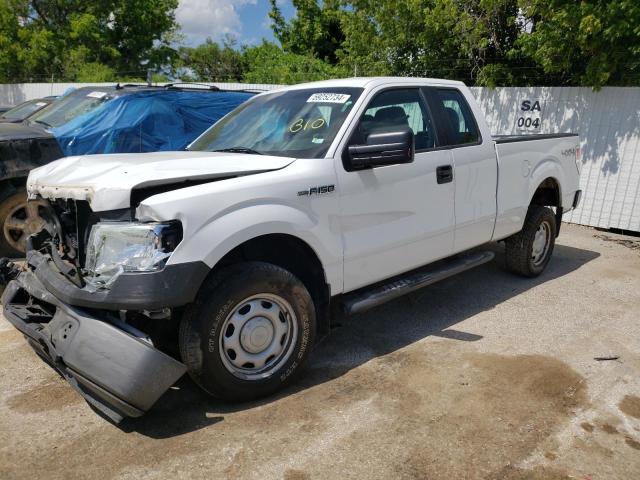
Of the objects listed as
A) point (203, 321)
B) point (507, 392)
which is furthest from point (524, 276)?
point (203, 321)

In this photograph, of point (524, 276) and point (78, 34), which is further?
point (78, 34)

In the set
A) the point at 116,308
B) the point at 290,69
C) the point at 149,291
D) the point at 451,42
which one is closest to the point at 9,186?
the point at 116,308

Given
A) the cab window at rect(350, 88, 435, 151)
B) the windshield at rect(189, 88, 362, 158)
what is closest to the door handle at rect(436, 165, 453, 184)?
the cab window at rect(350, 88, 435, 151)

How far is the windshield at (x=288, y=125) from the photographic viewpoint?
3.84 metres

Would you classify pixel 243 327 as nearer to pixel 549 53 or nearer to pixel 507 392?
pixel 507 392

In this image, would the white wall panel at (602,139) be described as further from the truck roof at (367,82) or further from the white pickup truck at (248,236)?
the truck roof at (367,82)

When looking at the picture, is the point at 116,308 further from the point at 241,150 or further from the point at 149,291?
the point at 241,150

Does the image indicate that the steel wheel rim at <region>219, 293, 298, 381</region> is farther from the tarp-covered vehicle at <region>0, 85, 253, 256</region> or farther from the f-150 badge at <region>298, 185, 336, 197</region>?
the tarp-covered vehicle at <region>0, 85, 253, 256</region>

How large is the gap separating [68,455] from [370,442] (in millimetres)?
1607

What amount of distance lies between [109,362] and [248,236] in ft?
3.26

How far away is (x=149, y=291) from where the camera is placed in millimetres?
2854

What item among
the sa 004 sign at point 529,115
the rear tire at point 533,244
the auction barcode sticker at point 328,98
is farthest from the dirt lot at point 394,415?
the sa 004 sign at point 529,115

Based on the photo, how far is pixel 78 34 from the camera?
28406mm

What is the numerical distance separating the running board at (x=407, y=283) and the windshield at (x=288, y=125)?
42.1 inches
